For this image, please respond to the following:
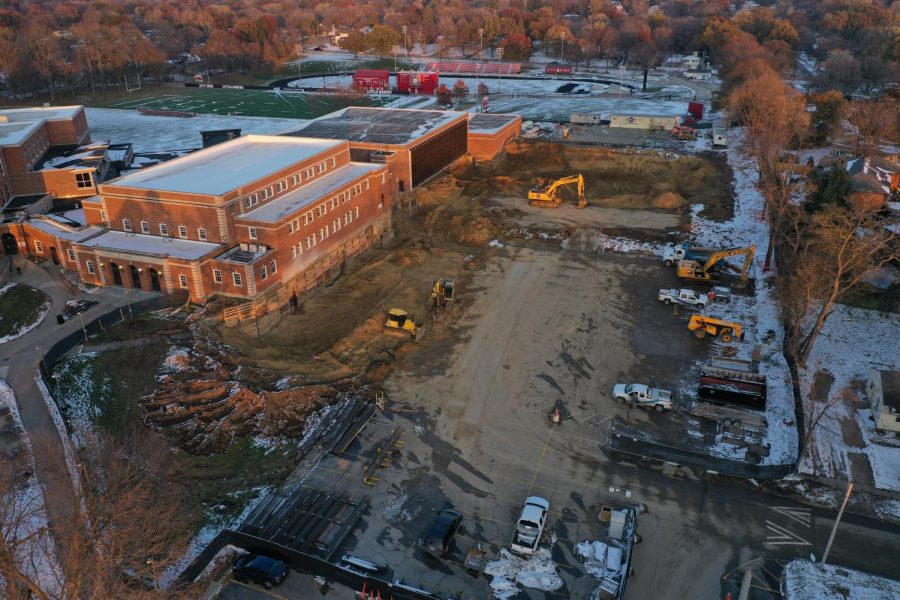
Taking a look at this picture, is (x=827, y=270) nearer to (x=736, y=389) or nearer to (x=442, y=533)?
(x=736, y=389)

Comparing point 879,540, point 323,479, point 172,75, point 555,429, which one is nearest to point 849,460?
point 879,540

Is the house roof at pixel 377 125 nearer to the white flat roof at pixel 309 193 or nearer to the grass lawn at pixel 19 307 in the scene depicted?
the white flat roof at pixel 309 193

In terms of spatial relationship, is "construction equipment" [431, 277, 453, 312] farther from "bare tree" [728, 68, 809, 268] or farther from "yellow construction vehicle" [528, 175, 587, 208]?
"bare tree" [728, 68, 809, 268]

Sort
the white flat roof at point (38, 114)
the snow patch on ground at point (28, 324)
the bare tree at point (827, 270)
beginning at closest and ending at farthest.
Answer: the bare tree at point (827, 270) < the snow patch on ground at point (28, 324) < the white flat roof at point (38, 114)

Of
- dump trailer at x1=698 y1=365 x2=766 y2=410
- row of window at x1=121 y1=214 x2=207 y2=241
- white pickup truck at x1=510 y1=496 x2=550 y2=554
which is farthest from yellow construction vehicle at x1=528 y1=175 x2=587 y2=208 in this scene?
→ white pickup truck at x1=510 y1=496 x2=550 y2=554

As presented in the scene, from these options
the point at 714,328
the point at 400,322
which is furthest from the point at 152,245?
the point at 714,328

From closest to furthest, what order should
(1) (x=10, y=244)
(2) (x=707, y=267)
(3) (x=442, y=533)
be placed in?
(3) (x=442, y=533) < (2) (x=707, y=267) < (1) (x=10, y=244)

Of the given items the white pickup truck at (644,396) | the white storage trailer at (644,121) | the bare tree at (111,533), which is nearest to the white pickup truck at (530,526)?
the white pickup truck at (644,396)
